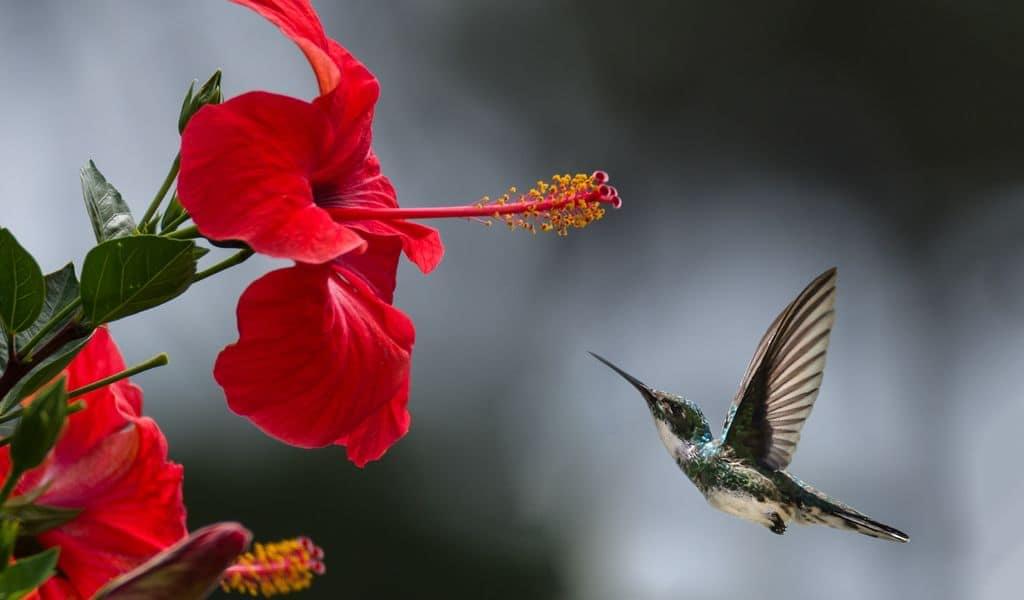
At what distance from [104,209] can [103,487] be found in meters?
0.21

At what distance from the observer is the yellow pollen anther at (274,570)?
97 centimetres

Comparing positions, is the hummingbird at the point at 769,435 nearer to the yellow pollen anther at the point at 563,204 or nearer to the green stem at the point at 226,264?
the yellow pollen anther at the point at 563,204

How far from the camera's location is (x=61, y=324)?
2.92 ft

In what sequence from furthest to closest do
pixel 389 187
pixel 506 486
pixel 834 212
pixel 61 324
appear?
pixel 834 212, pixel 506 486, pixel 389 187, pixel 61 324

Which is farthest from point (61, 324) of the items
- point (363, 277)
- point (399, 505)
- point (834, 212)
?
point (834, 212)

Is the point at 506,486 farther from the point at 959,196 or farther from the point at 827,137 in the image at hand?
the point at 959,196

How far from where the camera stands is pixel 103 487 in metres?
0.95

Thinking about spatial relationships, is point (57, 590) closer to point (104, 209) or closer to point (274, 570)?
point (274, 570)

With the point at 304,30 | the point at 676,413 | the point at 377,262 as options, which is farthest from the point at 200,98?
the point at 676,413

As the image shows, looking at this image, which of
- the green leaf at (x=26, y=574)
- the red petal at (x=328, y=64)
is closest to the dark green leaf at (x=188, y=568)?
the green leaf at (x=26, y=574)

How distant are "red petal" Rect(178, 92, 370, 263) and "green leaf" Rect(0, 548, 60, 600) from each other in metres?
0.24

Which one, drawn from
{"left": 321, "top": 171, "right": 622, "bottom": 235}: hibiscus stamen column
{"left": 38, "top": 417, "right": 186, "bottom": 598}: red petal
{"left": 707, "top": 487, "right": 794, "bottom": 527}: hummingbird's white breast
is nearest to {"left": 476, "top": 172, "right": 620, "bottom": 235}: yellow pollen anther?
{"left": 321, "top": 171, "right": 622, "bottom": 235}: hibiscus stamen column

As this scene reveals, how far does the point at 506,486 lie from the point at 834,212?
2.41 meters

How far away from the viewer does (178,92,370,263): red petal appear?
2.87 ft
